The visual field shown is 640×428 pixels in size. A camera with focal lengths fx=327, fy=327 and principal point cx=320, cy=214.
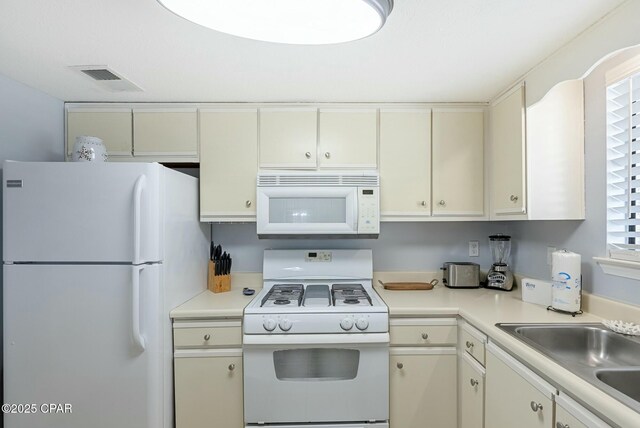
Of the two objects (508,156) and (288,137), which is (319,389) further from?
(508,156)

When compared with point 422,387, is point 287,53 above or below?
above

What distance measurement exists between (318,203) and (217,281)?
90cm

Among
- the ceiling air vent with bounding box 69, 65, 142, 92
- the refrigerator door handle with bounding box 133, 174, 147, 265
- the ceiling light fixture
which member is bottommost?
the refrigerator door handle with bounding box 133, 174, 147, 265

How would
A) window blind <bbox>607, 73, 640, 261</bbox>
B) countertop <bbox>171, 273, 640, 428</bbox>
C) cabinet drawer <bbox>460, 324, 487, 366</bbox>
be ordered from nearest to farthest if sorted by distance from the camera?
countertop <bbox>171, 273, 640, 428</bbox>
window blind <bbox>607, 73, 640, 261</bbox>
cabinet drawer <bbox>460, 324, 487, 366</bbox>

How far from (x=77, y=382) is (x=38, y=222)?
828mm

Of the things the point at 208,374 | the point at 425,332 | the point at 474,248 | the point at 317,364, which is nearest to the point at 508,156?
the point at 474,248

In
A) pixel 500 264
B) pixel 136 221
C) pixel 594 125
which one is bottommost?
pixel 500 264

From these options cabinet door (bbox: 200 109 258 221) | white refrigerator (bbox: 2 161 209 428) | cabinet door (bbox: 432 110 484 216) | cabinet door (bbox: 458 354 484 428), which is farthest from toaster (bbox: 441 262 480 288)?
white refrigerator (bbox: 2 161 209 428)

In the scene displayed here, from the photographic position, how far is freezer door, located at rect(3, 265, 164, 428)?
1.63 m

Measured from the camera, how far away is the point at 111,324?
164cm

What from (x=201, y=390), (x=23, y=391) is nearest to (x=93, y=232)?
(x=23, y=391)

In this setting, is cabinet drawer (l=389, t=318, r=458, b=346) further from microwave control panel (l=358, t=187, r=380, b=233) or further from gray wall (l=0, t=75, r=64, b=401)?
gray wall (l=0, t=75, r=64, b=401)

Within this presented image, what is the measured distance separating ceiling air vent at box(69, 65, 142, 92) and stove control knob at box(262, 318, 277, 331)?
158 centimetres

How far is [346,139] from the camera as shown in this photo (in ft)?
7.27
